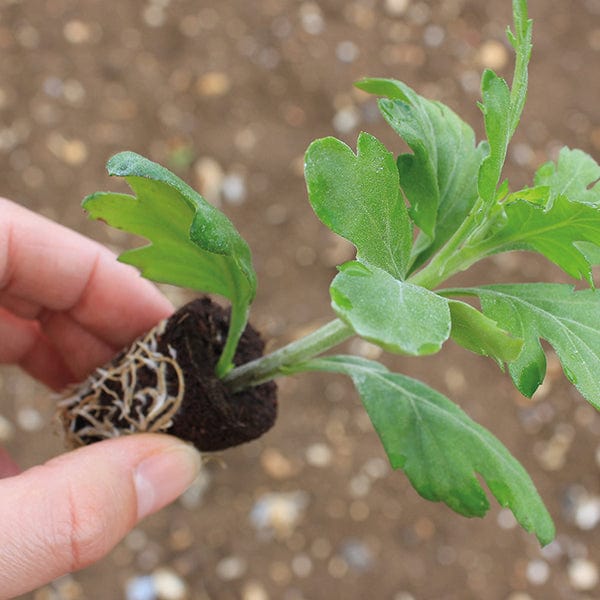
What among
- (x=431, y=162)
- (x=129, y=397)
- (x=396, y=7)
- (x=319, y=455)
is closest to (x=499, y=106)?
(x=431, y=162)

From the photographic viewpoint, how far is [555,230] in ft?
2.81

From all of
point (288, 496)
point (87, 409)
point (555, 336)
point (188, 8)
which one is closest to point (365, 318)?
point (555, 336)

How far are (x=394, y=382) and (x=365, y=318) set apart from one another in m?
0.44

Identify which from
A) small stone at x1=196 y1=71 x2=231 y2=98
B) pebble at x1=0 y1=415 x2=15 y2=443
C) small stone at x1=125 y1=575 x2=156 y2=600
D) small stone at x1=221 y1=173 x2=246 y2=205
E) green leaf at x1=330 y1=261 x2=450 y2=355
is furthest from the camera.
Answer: small stone at x1=196 y1=71 x2=231 y2=98

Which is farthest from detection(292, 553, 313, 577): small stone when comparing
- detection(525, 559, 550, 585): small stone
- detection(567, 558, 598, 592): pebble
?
detection(567, 558, 598, 592): pebble

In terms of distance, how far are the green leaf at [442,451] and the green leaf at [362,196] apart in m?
0.29

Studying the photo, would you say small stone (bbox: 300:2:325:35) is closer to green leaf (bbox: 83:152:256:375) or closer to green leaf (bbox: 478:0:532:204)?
green leaf (bbox: 83:152:256:375)

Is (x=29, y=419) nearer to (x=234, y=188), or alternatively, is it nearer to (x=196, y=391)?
(x=234, y=188)

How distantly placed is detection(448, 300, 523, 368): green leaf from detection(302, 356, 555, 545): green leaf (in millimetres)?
263

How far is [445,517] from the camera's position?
1934 millimetres

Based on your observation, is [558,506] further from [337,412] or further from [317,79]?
[317,79]

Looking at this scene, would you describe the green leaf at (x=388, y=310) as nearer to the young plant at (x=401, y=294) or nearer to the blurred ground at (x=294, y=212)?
the young plant at (x=401, y=294)

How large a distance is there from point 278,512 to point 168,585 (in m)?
0.29

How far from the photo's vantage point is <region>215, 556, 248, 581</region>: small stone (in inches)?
72.9
